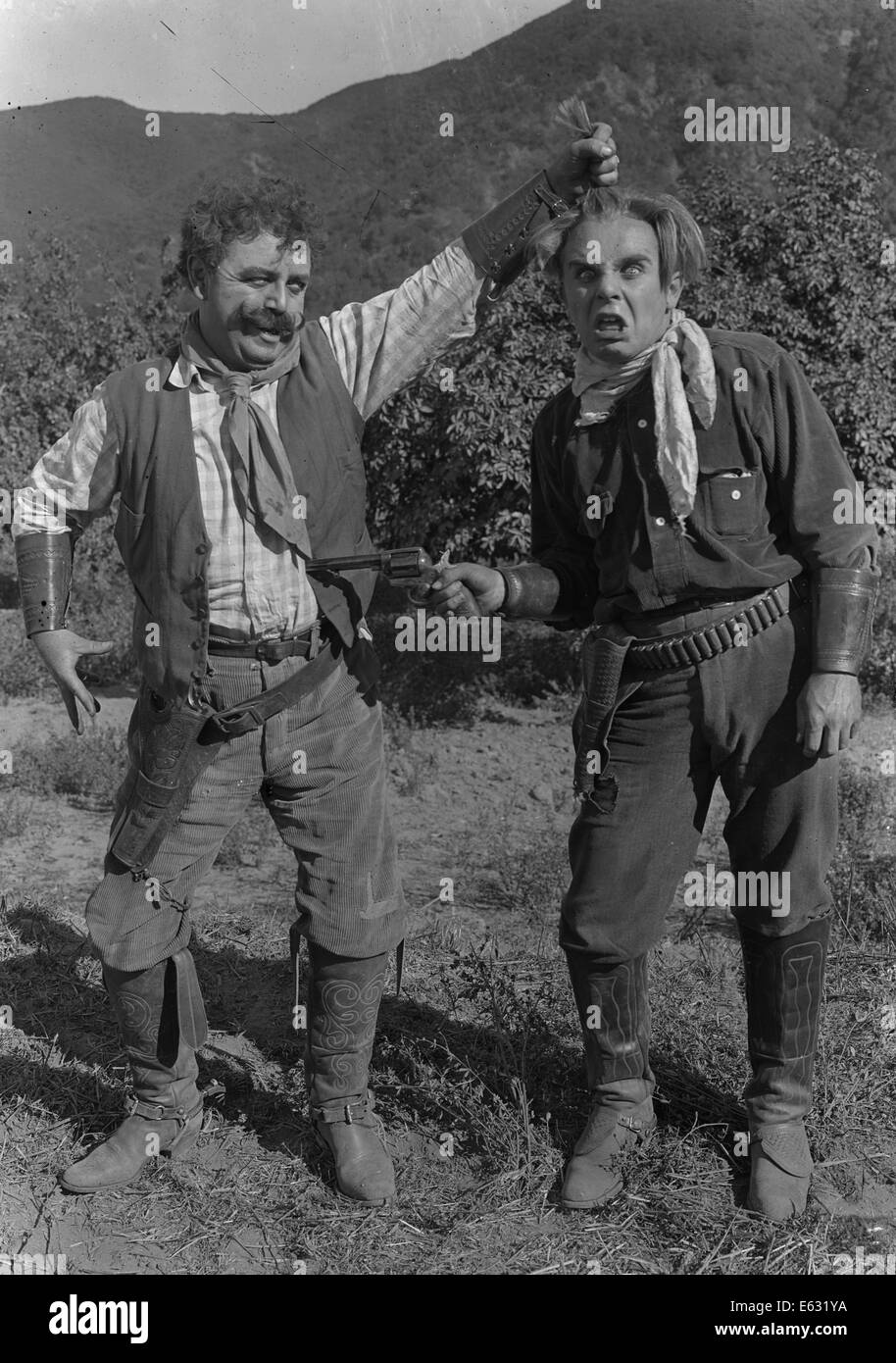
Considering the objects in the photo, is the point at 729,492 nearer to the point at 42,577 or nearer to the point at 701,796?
the point at 701,796

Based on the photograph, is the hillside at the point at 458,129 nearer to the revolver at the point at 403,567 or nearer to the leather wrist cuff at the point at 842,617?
the revolver at the point at 403,567

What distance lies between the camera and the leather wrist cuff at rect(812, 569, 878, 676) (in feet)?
8.21

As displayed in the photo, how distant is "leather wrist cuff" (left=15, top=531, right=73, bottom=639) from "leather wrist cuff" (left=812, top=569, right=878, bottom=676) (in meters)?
1.61

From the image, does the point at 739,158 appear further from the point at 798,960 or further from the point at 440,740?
the point at 798,960

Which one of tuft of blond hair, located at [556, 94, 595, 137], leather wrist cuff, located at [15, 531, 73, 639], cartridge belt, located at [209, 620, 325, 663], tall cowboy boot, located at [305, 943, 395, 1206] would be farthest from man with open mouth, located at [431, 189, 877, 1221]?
leather wrist cuff, located at [15, 531, 73, 639]

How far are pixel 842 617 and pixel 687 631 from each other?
31 cm

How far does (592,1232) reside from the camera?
2.70 meters

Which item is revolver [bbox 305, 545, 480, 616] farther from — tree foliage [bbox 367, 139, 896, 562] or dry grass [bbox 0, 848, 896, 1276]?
tree foliage [bbox 367, 139, 896, 562]

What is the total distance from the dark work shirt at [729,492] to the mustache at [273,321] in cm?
66

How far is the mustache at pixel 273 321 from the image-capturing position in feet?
8.54

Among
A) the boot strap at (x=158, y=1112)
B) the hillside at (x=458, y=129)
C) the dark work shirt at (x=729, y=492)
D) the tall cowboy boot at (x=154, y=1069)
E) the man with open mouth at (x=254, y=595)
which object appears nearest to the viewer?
the dark work shirt at (x=729, y=492)

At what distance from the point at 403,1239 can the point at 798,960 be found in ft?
3.48

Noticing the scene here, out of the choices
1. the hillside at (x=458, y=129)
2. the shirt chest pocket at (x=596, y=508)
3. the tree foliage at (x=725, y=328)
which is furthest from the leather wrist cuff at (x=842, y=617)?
the hillside at (x=458, y=129)

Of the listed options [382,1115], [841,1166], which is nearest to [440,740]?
[382,1115]
